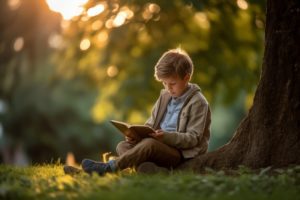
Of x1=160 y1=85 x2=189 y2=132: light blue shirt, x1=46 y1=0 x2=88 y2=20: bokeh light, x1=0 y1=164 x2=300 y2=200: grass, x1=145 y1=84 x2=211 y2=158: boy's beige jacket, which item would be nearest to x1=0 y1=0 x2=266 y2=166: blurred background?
x1=46 y1=0 x2=88 y2=20: bokeh light

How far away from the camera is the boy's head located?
9.22m

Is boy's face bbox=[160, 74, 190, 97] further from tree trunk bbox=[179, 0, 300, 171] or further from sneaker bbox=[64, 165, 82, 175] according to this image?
sneaker bbox=[64, 165, 82, 175]

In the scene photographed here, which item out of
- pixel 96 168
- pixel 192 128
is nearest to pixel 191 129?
pixel 192 128

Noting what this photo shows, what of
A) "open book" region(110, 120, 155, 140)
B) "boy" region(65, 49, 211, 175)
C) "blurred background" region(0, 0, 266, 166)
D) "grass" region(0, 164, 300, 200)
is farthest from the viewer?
"blurred background" region(0, 0, 266, 166)

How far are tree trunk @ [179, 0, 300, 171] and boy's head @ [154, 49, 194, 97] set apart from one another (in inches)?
31.5

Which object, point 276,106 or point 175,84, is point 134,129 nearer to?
point 175,84

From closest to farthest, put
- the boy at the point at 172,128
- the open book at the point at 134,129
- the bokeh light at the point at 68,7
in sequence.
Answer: the open book at the point at 134,129 < the boy at the point at 172,128 < the bokeh light at the point at 68,7

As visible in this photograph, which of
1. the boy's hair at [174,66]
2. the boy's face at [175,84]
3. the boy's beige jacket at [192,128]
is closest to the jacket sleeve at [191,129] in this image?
the boy's beige jacket at [192,128]

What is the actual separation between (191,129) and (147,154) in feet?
1.90

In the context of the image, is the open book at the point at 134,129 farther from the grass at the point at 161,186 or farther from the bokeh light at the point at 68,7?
the bokeh light at the point at 68,7

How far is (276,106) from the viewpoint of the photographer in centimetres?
895

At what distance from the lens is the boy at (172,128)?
893 centimetres

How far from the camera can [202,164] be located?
9.16m

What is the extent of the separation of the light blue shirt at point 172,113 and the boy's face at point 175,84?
7 centimetres
